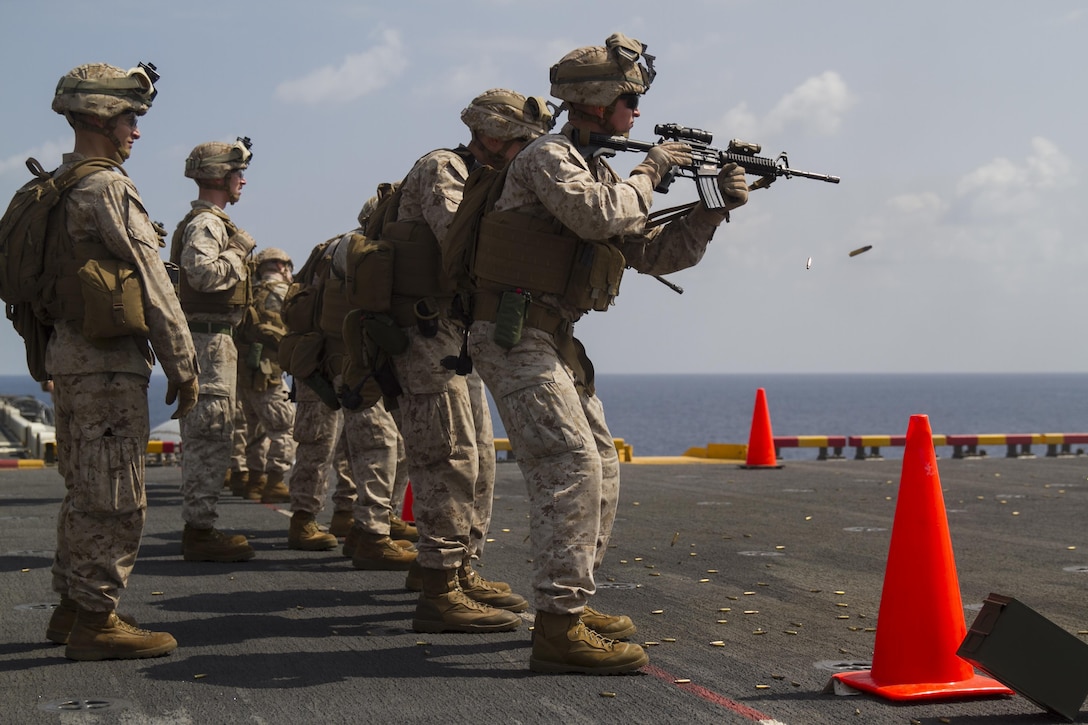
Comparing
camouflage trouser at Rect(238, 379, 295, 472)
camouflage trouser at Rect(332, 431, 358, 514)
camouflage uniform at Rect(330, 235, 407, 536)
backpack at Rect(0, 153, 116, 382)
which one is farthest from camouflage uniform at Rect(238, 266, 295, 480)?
backpack at Rect(0, 153, 116, 382)

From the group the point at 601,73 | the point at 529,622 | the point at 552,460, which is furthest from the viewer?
the point at 529,622

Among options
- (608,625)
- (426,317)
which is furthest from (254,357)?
(608,625)

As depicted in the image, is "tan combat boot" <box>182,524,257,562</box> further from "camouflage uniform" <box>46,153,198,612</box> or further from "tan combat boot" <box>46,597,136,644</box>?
"camouflage uniform" <box>46,153,198,612</box>

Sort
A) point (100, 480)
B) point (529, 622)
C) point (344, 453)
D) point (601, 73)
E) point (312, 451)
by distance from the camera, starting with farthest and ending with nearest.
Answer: point (344, 453)
point (312, 451)
point (529, 622)
point (601, 73)
point (100, 480)

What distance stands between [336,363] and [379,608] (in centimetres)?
194

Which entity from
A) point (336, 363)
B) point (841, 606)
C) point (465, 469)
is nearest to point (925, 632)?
point (841, 606)

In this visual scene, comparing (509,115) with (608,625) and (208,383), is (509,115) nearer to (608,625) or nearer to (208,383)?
(608,625)

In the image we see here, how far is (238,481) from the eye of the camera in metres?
12.3

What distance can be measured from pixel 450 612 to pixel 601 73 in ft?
8.06

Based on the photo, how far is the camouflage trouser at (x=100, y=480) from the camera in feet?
16.7

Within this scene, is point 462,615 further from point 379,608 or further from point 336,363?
point 336,363

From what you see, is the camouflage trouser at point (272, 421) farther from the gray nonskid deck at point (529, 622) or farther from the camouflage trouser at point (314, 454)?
the camouflage trouser at point (314, 454)

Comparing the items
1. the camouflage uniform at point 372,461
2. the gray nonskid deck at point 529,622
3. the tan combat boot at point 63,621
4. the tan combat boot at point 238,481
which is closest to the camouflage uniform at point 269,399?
the tan combat boot at point 238,481

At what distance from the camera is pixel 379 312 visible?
619cm
